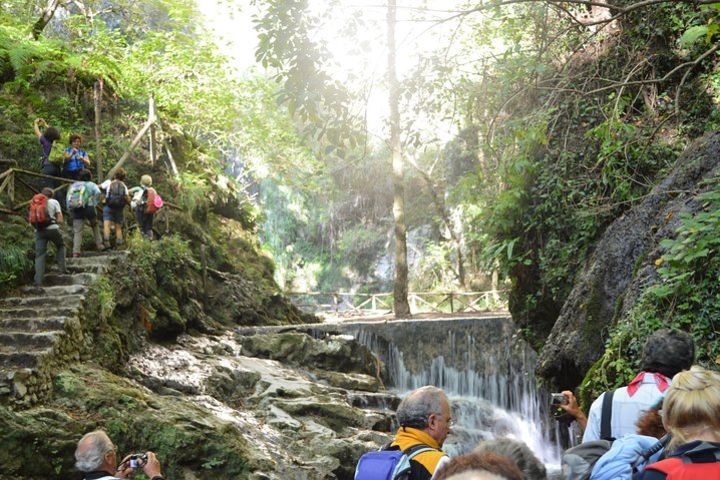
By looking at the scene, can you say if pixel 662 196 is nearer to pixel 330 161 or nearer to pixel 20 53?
pixel 20 53

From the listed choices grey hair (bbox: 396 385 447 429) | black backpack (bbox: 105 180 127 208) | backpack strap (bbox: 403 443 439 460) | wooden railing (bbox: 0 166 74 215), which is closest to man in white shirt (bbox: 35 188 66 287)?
wooden railing (bbox: 0 166 74 215)

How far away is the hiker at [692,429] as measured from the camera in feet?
7.79

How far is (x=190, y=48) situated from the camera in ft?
65.4

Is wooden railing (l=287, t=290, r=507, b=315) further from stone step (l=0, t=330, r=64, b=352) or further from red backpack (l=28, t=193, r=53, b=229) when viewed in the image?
stone step (l=0, t=330, r=64, b=352)

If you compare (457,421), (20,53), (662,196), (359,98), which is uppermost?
(20,53)

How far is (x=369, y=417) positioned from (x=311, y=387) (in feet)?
4.93

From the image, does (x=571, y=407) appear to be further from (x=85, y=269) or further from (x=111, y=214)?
(x=111, y=214)

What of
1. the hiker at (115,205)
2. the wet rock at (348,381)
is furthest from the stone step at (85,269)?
the wet rock at (348,381)

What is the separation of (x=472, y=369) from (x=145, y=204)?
8.35m

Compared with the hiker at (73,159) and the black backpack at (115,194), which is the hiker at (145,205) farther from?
the hiker at (73,159)

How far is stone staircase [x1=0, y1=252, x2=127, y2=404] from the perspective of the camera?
26.6ft

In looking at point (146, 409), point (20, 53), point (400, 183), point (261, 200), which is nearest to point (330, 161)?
point (261, 200)

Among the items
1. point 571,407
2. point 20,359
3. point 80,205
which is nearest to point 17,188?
point 80,205

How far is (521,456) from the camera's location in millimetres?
2213
